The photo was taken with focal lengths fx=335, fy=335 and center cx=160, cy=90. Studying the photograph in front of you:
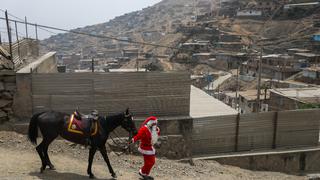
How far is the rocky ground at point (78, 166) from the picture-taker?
25.0 feet

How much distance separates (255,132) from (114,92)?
4.93m

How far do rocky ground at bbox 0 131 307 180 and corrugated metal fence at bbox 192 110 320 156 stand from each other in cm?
79

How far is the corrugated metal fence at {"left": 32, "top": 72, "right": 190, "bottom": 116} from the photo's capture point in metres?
9.99

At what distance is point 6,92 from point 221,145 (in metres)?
6.90

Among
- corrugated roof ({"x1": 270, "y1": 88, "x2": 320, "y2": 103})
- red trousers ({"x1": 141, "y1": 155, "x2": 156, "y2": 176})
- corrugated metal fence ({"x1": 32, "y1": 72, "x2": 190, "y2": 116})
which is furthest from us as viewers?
corrugated roof ({"x1": 270, "y1": 88, "x2": 320, "y2": 103})

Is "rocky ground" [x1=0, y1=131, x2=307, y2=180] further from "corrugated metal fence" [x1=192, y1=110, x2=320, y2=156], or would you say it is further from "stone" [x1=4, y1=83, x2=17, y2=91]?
"stone" [x1=4, y1=83, x2=17, y2=91]

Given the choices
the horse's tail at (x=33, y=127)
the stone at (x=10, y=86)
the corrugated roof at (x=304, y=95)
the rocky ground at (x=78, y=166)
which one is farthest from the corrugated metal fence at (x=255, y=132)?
the corrugated roof at (x=304, y=95)

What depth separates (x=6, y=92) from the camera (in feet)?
32.1

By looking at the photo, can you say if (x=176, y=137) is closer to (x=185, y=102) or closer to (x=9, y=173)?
(x=185, y=102)

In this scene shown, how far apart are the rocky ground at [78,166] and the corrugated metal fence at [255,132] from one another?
0.79 m

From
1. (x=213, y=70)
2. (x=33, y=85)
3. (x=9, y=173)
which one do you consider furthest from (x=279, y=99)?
(x=213, y=70)

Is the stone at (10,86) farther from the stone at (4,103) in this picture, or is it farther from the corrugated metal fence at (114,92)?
the corrugated metal fence at (114,92)

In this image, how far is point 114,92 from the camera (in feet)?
33.7

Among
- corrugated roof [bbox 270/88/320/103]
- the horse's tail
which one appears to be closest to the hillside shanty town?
the horse's tail
